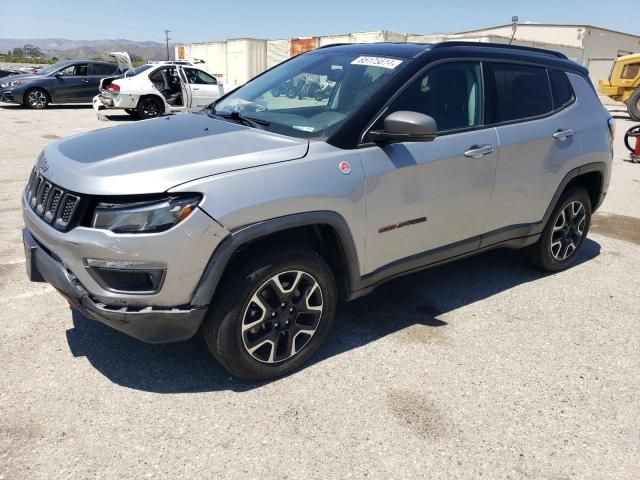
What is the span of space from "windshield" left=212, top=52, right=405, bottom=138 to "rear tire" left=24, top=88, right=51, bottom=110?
15.1 metres

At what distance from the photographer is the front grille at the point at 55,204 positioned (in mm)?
2572

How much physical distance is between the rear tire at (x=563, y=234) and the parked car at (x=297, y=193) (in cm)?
22

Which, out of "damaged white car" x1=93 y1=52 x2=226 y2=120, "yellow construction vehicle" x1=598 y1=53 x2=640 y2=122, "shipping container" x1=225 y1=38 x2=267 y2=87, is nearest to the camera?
"damaged white car" x1=93 y1=52 x2=226 y2=120

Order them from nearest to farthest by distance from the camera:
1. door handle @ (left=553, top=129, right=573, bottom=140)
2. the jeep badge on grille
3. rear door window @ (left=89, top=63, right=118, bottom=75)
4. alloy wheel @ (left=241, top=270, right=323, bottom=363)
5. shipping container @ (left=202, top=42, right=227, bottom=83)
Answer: alloy wheel @ (left=241, top=270, right=323, bottom=363), the jeep badge on grille, door handle @ (left=553, top=129, right=573, bottom=140), rear door window @ (left=89, top=63, right=118, bottom=75), shipping container @ (left=202, top=42, right=227, bottom=83)

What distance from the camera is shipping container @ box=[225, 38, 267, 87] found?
4022cm

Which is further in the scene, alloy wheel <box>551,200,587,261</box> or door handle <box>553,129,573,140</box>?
alloy wheel <box>551,200,587,261</box>

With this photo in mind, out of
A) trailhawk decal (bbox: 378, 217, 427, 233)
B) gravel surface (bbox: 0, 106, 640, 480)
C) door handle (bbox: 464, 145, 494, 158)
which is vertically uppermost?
door handle (bbox: 464, 145, 494, 158)

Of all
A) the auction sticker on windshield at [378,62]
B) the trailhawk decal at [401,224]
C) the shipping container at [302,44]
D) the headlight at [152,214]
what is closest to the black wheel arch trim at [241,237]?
the headlight at [152,214]

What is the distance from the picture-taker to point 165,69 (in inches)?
554

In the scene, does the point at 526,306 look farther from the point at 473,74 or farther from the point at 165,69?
the point at 165,69

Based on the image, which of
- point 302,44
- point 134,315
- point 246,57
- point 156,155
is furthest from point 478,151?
point 246,57

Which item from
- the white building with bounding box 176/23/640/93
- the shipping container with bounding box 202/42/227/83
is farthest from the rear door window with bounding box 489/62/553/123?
the shipping container with bounding box 202/42/227/83

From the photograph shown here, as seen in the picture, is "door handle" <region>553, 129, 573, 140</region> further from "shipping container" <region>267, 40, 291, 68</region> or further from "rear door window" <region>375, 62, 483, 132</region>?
"shipping container" <region>267, 40, 291, 68</region>

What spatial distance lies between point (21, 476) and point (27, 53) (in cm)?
10285
